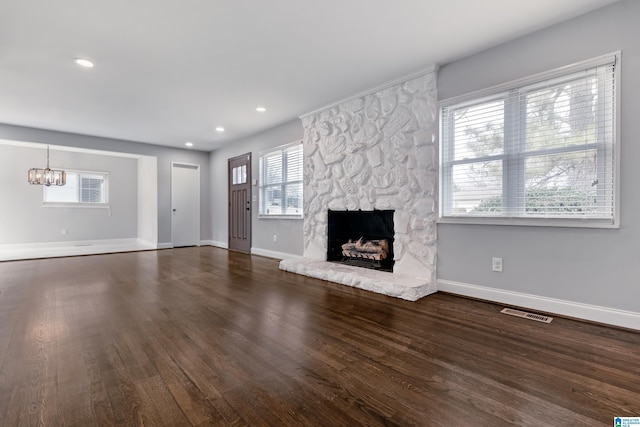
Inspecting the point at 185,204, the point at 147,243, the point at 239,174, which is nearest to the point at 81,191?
the point at 147,243

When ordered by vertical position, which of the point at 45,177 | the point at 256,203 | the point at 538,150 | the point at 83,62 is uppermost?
the point at 83,62

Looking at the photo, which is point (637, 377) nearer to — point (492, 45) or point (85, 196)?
Result: point (492, 45)

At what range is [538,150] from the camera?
2.78m

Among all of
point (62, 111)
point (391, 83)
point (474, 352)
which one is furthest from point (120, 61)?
point (474, 352)

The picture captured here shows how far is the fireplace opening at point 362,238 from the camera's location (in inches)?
161

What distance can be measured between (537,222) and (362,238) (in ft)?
7.07

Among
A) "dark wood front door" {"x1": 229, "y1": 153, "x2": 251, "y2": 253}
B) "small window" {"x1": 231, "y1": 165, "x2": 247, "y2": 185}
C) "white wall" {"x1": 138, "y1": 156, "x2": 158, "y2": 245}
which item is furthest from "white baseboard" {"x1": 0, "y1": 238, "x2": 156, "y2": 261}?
"small window" {"x1": 231, "y1": 165, "x2": 247, "y2": 185}

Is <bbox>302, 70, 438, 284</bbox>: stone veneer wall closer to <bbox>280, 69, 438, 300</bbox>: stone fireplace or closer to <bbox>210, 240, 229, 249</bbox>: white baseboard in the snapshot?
<bbox>280, 69, 438, 300</bbox>: stone fireplace

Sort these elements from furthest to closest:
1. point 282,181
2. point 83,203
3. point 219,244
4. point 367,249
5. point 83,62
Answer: point 83,203 → point 219,244 → point 282,181 → point 367,249 → point 83,62

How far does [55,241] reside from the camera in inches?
296

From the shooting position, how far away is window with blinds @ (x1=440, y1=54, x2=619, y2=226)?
8.11ft

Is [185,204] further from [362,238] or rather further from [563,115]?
[563,115]

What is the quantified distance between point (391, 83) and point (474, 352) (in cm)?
309

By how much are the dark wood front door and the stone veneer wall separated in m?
2.01
